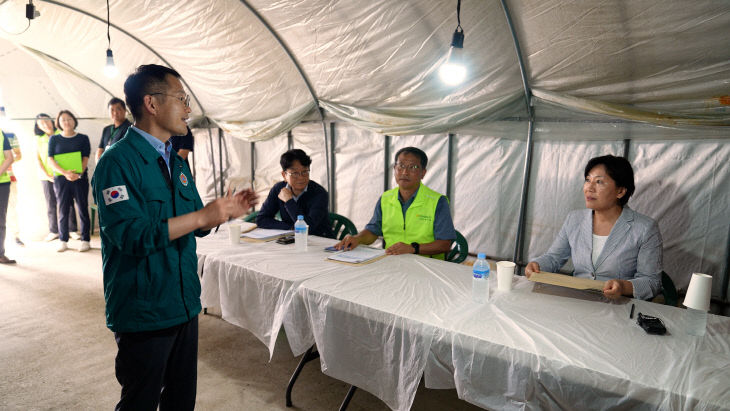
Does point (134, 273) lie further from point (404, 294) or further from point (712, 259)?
point (712, 259)

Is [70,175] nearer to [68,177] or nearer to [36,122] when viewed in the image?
[68,177]

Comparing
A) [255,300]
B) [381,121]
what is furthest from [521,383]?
[381,121]

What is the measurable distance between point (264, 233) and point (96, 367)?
55.7 inches

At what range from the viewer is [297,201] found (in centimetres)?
336

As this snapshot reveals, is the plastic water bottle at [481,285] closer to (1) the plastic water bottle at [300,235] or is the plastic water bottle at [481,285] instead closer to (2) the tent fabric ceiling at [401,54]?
(1) the plastic water bottle at [300,235]

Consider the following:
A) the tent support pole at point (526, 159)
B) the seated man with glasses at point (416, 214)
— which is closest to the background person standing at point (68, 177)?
the seated man with glasses at point (416, 214)

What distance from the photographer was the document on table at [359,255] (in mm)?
2396

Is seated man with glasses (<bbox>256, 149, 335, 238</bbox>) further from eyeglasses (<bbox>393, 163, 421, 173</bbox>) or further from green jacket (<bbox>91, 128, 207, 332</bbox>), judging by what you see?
green jacket (<bbox>91, 128, 207, 332</bbox>)

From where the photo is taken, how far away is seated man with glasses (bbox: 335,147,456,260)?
8.90 feet

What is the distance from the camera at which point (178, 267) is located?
1.41 meters

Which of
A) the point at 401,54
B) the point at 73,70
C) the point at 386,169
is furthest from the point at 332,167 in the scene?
the point at 73,70

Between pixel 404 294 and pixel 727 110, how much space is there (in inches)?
94.7

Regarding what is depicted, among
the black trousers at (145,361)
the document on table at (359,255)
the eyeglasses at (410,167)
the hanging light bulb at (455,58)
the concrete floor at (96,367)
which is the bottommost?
the concrete floor at (96,367)

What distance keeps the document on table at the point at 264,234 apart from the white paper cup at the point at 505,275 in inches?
68.6
